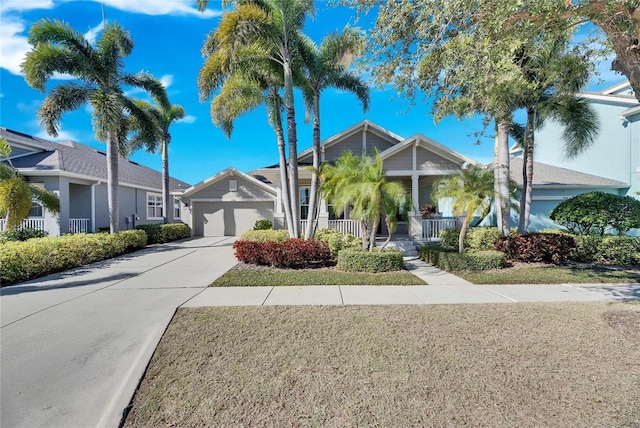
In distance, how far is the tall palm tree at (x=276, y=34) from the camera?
8898 mm

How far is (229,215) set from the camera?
18.4 metres

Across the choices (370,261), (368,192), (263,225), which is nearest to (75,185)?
(263,225)

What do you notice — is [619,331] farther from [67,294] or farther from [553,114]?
[67,294]

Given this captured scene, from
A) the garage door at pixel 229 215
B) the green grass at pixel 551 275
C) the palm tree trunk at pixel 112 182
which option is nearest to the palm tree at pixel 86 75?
the palm tree trunk at pixel 112 182

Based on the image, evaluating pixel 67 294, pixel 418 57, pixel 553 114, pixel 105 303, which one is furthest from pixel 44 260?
pixel 553 114

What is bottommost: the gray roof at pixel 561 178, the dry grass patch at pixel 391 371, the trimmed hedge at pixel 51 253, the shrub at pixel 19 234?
the dry grass patch at pixel 391 371

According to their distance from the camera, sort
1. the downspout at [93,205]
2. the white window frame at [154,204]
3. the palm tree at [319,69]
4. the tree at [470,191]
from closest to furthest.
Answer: the tree at [470,191], the palm tree at [319,69], the downspout at [93,205], the white window frame at [154,204]

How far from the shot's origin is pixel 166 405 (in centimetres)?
276

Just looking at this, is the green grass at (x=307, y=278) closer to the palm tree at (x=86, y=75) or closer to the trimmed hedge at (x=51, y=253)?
the trimmed hedge at (x=51, y=253)

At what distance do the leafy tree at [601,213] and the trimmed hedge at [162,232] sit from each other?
60.7 feet

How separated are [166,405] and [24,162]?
1924cm

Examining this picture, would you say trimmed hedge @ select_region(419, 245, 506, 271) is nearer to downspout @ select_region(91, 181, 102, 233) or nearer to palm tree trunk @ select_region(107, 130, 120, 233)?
palm tree trunk @ select_region(107, 130, 120, 233)

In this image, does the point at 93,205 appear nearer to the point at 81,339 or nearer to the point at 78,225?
the point at 78,225

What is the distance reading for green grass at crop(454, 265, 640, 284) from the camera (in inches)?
289
